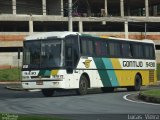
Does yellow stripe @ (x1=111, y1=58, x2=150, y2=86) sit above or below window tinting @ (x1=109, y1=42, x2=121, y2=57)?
below

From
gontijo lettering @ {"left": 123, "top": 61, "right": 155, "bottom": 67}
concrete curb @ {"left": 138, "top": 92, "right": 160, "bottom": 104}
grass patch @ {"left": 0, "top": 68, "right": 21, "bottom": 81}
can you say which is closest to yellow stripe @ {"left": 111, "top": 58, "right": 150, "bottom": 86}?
gontijo lettering @ {"left": 123, "top": 61, "right": 155, "bottom": 67}

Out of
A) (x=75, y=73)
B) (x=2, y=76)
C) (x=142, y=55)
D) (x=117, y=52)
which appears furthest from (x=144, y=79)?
(x=2, y=76)

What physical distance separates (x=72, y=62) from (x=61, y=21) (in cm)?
4529

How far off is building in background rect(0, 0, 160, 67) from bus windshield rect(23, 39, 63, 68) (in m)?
37.2

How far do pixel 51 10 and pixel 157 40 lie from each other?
15.5 meters

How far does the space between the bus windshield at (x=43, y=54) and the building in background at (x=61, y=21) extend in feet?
122

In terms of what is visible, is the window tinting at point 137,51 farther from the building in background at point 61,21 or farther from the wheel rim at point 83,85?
the building in background at point 61,21

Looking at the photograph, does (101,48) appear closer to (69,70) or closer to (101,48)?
(101,48)

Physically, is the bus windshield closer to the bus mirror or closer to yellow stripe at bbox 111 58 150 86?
the bus mirror

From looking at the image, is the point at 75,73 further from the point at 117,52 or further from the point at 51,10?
the point at 51,10

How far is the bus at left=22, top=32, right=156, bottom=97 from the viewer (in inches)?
1103

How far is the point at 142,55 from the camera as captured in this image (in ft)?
118

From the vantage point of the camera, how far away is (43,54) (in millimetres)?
28203

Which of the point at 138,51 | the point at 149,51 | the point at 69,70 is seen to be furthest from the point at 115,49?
the point at 69,70
